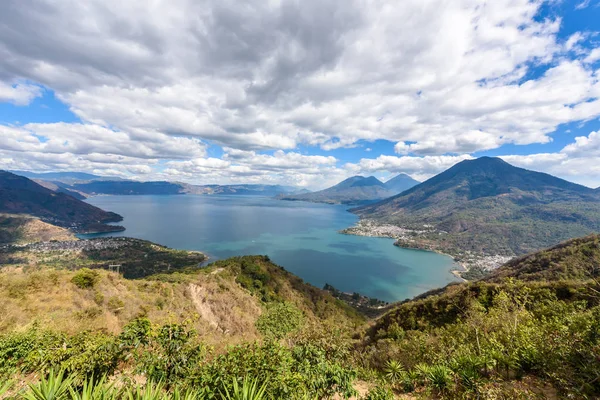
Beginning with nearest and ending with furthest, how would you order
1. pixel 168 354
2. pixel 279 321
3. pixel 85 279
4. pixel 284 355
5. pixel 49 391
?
pixel 49 391
pixel 168 354
pixel 284 355
pixel 85 279
pixel 279 321

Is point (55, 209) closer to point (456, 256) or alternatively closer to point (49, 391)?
point (49, 391)

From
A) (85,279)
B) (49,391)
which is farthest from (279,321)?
(49,391)

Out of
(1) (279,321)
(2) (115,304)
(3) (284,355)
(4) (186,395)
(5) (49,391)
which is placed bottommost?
(1) (279,321)

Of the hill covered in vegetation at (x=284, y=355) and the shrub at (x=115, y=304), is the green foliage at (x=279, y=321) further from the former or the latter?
the shrub at (x=115, y=304)

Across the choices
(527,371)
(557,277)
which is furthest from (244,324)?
(557,277)

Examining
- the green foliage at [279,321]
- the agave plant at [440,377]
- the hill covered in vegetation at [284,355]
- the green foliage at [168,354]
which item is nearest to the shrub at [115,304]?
the hill covered in vegetation at [284,355]
